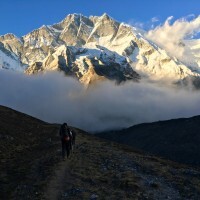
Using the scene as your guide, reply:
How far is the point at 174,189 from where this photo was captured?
37.6 metres

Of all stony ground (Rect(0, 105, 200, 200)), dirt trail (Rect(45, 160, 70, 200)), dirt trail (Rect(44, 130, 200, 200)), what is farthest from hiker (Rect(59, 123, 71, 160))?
dirt trail (Rect(45, 160, 70, 200))

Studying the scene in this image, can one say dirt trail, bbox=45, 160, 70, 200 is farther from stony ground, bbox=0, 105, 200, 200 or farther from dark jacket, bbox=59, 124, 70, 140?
dark jacket, bbox=59, 124, 70, 140

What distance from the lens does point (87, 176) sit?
3938 centimetres

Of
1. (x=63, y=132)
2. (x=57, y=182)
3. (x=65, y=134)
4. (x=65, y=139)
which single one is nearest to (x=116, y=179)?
(x=57, y=182)

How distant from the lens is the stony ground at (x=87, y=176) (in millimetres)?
35344

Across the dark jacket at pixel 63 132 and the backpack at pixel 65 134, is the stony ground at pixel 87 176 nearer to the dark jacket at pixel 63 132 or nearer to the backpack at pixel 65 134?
the backpack at pixel 65 134

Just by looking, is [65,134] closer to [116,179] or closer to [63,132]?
[63,132]

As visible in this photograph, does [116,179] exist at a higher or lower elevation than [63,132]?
lower

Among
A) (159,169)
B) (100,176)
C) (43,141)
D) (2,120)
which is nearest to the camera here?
(100,176)

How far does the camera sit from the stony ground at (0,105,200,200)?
3534 centimetres

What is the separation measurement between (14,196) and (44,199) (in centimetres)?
270

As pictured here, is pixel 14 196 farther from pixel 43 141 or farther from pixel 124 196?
pixel 43 141

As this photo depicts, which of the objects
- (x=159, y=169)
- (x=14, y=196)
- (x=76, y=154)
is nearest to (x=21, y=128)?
(x=76, y=154)

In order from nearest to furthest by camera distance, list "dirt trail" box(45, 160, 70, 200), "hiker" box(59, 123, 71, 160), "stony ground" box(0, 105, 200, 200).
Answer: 1. "dirt trail" box(45, 160, 70, 200)
2. "stony ground" box(0, 105, 200, 200)
3. "hiker" box(59, 123, 71, 160)
